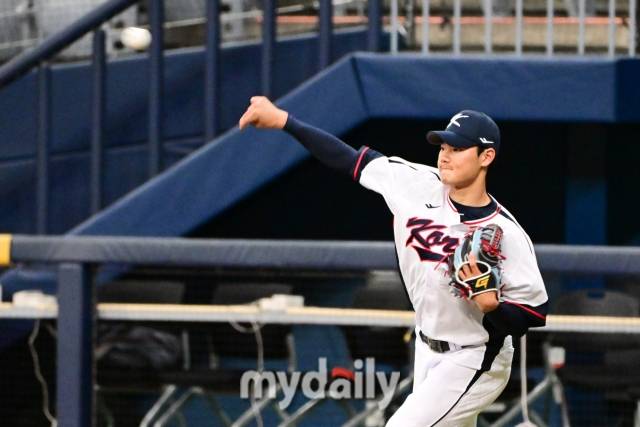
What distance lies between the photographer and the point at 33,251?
5.97 m

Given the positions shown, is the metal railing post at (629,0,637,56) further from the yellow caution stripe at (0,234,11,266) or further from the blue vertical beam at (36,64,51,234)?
the yellow caution stripe at (0,234,11,266)

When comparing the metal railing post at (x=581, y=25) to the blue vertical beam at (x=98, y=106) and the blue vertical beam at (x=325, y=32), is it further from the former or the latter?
the blue vertical beam at (x=98, y=106)

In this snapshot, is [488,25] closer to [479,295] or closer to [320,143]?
[320,143]

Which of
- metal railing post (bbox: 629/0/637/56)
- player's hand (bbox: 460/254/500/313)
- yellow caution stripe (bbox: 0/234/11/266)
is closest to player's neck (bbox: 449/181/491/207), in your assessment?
player's hand (bbox: 460/254/500/313)

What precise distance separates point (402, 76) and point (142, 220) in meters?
1.40

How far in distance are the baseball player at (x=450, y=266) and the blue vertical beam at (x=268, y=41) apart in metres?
2.01

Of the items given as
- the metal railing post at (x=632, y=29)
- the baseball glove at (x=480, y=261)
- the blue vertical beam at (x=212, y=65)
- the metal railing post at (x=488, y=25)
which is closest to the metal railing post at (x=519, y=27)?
the metal railing post at (x=488, y=25)

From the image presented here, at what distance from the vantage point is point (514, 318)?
15.2 ft

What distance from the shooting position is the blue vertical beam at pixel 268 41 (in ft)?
22.5

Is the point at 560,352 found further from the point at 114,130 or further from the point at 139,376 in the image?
the point at 114,130

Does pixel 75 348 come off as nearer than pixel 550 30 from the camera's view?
Yes

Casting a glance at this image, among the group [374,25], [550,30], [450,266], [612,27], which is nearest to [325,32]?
[374,25]

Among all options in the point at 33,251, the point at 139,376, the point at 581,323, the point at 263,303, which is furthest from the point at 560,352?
the point at 33,251

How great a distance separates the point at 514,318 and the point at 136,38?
3178 millimetres
